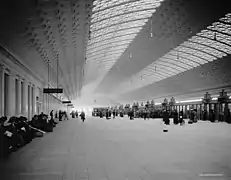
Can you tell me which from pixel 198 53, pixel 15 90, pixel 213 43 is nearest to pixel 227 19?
pixel 213 43

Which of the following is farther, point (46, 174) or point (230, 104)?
point (230, 104)

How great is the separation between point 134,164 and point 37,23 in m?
9.22

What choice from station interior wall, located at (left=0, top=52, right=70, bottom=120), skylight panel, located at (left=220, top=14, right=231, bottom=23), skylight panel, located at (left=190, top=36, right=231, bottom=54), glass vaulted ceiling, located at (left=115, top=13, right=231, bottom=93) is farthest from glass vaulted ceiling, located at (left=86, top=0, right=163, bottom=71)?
skylight panel, located at (left=190, top=36, right=231, bottom=54)

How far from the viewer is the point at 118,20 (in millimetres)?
25281

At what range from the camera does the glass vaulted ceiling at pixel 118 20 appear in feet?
66.9

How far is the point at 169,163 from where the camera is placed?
30.0ft

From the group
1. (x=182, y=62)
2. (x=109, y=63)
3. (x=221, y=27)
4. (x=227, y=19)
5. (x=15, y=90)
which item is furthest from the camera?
(x=109, y=63)

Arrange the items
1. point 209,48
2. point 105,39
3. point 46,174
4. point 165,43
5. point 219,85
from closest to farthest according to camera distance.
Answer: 1. point 46,174
2. point 105,39
3. point 165,43
4. point 209,48
5. point 219,85

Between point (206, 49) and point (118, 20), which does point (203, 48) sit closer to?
point (206, 49)

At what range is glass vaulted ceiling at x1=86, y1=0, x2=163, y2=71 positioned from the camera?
803 inches

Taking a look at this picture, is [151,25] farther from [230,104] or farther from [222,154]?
[230,104]

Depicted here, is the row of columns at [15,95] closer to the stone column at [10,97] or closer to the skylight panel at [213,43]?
the stone column at [10,97]

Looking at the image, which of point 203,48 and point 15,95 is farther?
point 203,48

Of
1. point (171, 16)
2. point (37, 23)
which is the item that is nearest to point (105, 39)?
point (171, 16)
